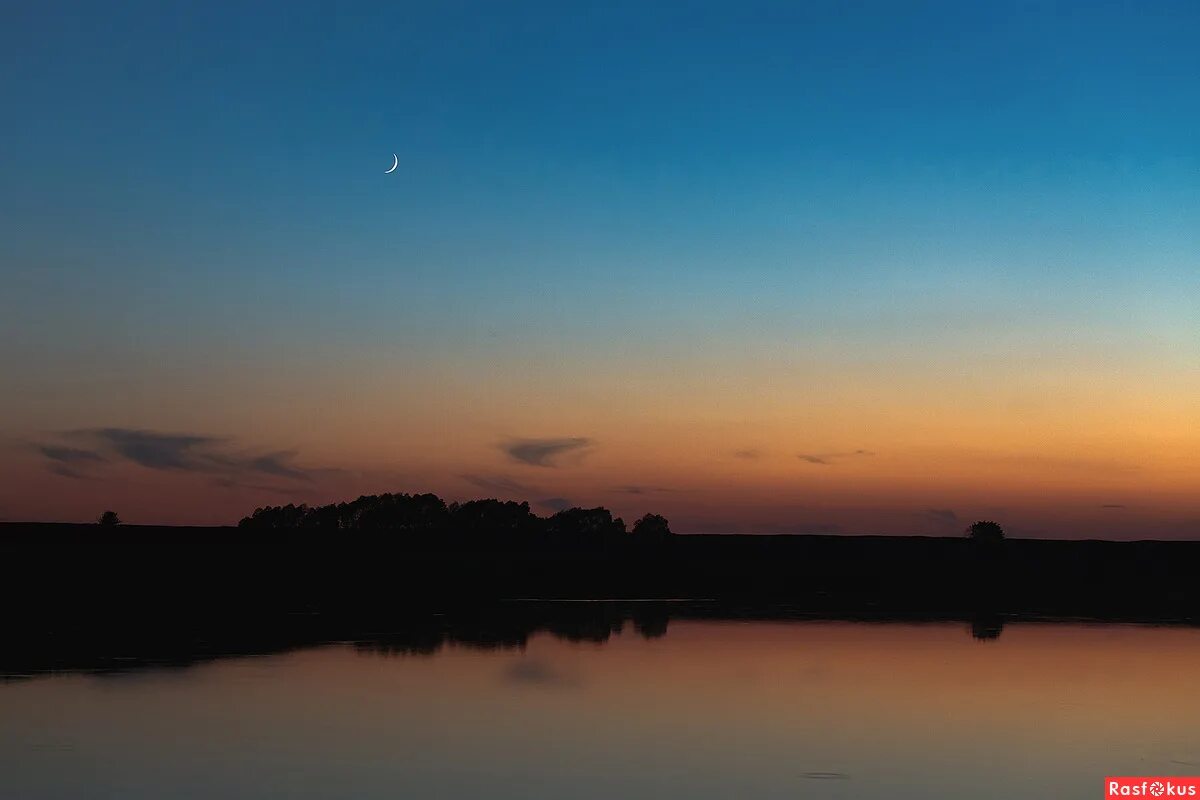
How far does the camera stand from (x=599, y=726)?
66.2 ft

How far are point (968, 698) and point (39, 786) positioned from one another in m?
16.6

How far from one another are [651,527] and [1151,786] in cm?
12162

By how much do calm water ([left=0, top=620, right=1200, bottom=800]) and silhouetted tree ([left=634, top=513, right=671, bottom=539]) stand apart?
102386 millimetres

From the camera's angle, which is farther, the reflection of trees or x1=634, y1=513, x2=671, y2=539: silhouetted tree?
x1=634, y1=513, x2=671, y2=539: silhouetted tree

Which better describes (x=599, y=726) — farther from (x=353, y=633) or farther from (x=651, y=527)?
(x=651, y=527)

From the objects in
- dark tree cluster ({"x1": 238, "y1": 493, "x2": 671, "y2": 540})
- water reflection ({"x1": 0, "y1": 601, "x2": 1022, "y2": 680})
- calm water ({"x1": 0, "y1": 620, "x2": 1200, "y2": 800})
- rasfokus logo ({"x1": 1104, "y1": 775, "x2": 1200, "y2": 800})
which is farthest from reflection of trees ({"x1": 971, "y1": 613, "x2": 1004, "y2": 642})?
dark tree cluster ({"x1": 238, "y1": 493, "x2": 671, "y2": 540})

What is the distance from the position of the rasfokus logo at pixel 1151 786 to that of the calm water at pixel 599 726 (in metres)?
0.28

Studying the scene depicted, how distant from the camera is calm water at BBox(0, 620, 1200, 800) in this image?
15984 millimetres

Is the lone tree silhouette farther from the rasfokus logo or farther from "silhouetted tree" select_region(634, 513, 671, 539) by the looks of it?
the rasfokus logo

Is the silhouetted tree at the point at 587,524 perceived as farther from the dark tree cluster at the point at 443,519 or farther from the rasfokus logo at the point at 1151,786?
the rasfokus logo at the point at 1151,786

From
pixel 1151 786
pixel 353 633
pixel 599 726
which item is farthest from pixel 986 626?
pixel 1151 786

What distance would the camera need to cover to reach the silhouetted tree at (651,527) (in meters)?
133

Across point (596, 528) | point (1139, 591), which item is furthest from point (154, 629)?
point (596, 528)

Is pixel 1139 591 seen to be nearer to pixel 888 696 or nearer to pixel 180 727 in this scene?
pixel 888 696
